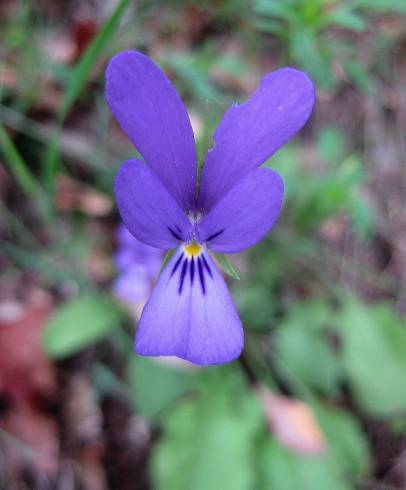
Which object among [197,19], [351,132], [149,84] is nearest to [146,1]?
[197,19]

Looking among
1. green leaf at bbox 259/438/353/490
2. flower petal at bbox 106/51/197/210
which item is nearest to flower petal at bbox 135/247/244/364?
flower petal at bbox 106/51/197/210

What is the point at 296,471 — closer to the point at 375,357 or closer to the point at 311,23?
the point at 375,357

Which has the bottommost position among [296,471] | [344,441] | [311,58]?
[296,471]

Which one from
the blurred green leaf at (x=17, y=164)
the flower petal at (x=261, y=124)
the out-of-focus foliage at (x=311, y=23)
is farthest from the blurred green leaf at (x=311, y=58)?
the blurred green leaf at (x=17, y=164)

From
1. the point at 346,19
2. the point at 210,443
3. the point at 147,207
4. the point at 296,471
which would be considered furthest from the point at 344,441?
the point at 147,207

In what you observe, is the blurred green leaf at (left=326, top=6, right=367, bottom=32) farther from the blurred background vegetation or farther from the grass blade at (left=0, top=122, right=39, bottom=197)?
the grass blade at (left=0, top=122, right=39, bottom=197)

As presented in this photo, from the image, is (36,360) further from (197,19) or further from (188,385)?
(197,19)

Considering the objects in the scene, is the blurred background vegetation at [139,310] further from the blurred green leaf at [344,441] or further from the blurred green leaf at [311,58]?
the blurred green leaf at [311,58]
